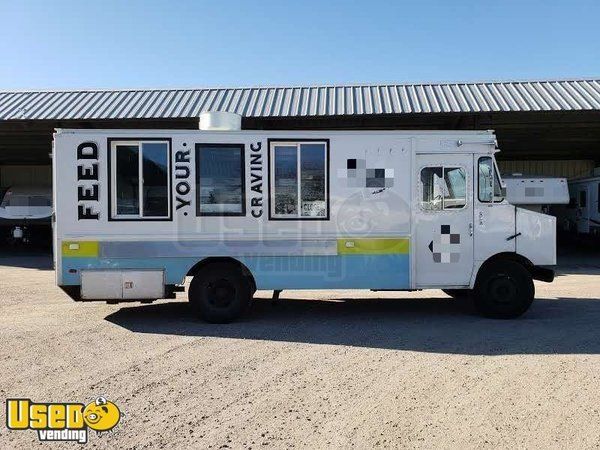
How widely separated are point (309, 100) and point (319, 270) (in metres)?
9.70

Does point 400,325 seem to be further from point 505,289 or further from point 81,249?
point 81,249

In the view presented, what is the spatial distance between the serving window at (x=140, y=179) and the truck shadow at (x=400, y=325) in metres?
1.68

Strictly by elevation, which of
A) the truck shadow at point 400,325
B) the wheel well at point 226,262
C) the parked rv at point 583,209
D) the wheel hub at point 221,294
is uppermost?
the parked rv at point 583,209

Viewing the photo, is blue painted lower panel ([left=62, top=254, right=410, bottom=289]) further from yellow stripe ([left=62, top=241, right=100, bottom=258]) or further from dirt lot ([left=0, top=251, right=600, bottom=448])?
yellow stripe ([left=62, top=241, right=100, bottom=258])

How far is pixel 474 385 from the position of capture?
448cm

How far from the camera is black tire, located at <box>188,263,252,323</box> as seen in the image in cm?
686

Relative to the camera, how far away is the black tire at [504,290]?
7051 mm

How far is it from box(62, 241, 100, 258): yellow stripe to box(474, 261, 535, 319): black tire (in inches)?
220

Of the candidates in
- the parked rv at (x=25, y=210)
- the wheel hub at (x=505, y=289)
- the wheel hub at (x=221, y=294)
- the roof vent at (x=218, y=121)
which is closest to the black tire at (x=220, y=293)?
the wheel hub at (x=221, y=294)

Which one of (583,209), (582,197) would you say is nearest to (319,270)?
(583,209)

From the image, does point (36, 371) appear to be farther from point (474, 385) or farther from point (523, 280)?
point (523, 280)

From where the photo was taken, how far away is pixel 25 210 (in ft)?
63.5

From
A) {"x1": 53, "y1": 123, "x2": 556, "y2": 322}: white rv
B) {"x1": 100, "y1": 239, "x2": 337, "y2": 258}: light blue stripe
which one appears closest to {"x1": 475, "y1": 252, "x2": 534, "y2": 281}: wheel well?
{"x1": 53, "y1": 123, "x2": 556, "y2": 322}: white rv

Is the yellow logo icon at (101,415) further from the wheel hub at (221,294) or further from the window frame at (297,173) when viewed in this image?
the window frame at (297,173)
